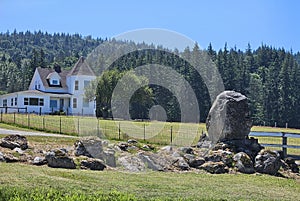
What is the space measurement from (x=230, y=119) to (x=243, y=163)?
311 centimetres

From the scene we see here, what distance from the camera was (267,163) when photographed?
18047mm

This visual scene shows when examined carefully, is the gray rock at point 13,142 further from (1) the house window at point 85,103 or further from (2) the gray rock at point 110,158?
(1) the house window at point 85,103

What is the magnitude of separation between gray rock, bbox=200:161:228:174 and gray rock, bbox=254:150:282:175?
1377mm

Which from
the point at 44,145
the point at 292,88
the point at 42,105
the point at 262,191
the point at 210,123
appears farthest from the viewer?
the point at 292,88

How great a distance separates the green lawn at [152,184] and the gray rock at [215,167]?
0.86m

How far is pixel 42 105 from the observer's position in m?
60.6

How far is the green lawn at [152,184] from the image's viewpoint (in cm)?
1135

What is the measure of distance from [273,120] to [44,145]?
77.0 metres

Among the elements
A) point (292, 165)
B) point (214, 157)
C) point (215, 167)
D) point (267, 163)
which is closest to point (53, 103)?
point (214, 157)

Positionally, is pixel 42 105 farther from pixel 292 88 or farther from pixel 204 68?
pixel 292 88

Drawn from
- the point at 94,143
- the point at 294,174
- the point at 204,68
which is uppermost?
the point at 204,68

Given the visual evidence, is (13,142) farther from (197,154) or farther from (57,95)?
(57,95)

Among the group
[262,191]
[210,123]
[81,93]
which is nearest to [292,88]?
[81,93]

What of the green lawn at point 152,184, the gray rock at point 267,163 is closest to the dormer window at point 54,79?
the gray rock at point 267,163
